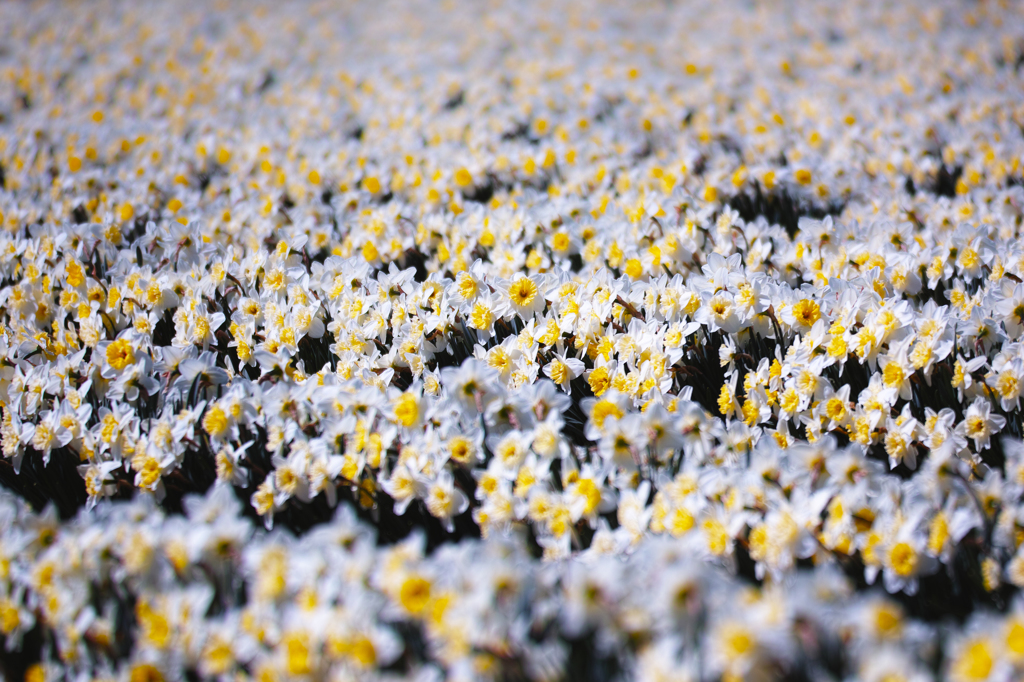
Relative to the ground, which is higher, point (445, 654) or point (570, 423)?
point (445, 654)

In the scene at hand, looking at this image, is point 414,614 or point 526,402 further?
point 526,402

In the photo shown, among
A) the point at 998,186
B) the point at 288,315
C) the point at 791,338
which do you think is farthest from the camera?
the point at 998,186

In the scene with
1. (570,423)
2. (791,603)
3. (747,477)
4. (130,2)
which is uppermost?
(130,2)

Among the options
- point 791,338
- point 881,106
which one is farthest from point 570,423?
point 881,106

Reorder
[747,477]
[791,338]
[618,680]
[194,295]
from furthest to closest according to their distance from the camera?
[194,295] < [791,338] < [747,477] < [618,680]

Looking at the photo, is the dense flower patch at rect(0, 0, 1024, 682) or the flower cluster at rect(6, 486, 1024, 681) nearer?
the flower cluster at rect(6, 486, 1024, 681)

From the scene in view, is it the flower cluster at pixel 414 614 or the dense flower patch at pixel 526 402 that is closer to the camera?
the flower cluster at pixel 414 614

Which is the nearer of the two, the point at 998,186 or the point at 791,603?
the point at 791,603

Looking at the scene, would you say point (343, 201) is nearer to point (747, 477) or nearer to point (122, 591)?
point (122, 591)
